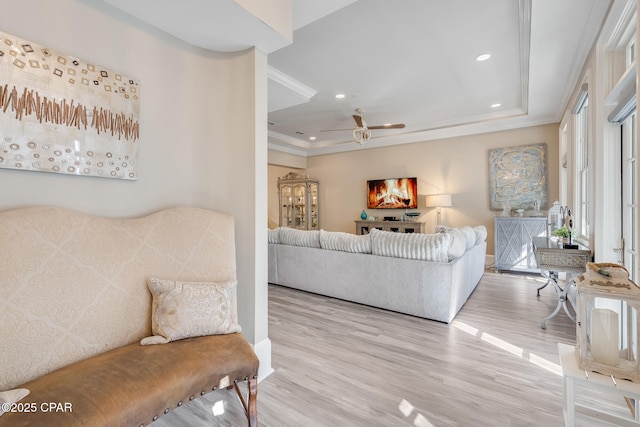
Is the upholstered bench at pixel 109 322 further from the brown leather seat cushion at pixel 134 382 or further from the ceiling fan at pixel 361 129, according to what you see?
the ceiling fan at pixel 361 129

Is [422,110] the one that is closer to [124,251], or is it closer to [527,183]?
[527,183]

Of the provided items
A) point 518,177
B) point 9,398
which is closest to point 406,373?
point 9,398

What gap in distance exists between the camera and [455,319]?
2955mm

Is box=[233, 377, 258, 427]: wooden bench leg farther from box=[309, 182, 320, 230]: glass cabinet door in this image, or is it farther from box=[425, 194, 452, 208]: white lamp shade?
box=[309, 182, 320, 230]: glass cabinet door

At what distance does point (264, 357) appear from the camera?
2.07 m

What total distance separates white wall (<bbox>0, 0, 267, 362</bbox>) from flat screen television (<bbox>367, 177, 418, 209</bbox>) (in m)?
4.94

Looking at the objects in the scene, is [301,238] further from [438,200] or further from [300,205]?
[300,205]

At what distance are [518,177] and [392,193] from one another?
2.40 meters

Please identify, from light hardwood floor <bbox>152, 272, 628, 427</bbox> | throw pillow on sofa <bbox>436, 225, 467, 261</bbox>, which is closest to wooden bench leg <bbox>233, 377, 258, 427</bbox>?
light hardwood floor <bbox>152, 272, 628, 427</bbox>

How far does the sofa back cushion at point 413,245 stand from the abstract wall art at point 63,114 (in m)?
2.43

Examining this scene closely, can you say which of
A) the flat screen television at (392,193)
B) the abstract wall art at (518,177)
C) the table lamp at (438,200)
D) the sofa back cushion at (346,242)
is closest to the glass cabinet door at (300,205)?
the flat screen television at (392,193)

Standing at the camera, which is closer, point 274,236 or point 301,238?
point 301,238

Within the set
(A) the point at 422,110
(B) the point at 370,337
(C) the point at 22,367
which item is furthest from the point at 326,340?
(A) the point at 422,110

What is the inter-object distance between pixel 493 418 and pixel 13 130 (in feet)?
9.46
